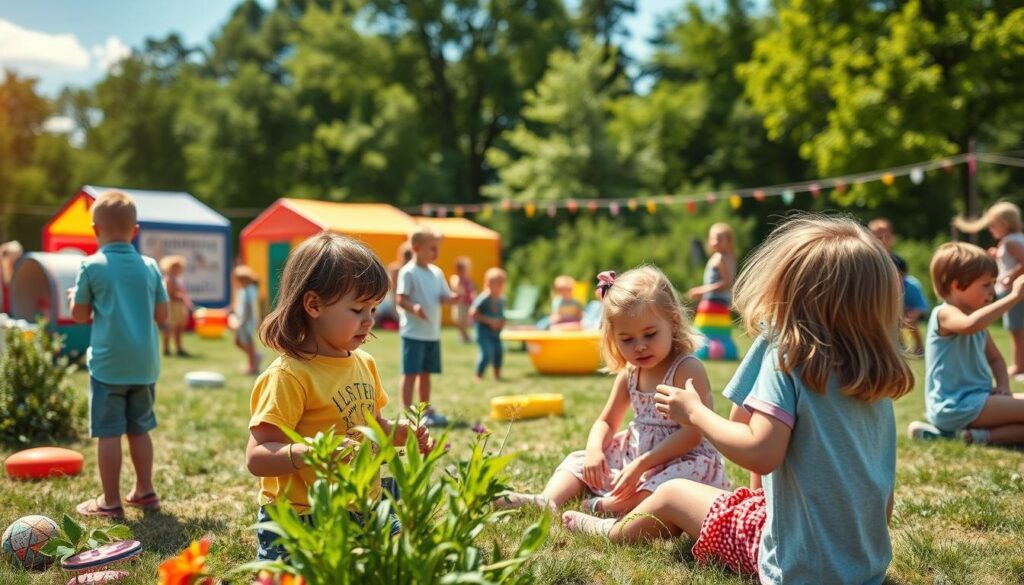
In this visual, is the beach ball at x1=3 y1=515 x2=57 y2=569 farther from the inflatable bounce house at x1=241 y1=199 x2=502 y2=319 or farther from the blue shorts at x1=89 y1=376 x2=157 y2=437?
the inflatable bounce house at x1=241 y1=199 x2=502 y2=319

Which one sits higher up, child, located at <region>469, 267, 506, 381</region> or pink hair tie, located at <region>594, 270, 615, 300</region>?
pink hair tie, located at <region>594, 270, 615, 300</region>

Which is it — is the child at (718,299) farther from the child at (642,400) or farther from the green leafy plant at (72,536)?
the green leafy plant at (72,536)

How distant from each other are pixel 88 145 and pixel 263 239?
26.2 m

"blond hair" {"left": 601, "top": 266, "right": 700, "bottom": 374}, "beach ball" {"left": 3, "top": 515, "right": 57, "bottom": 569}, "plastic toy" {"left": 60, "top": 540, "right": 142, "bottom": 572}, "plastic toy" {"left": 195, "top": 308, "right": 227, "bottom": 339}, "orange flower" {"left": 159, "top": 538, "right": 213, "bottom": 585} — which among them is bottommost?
"plastic toy" {"left": 195, "top": 308, "right": 227, "bottom": 339}

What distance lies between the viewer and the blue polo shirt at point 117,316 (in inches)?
171

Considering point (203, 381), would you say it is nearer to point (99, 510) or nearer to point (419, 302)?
point (419, 302)

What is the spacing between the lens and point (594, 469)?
406 centimetres

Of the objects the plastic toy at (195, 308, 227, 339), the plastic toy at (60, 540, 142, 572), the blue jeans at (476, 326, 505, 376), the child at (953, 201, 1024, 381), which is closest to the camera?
the plastic toy at (60, 540, 142, 572)

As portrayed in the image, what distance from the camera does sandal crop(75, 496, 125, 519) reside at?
4.31m

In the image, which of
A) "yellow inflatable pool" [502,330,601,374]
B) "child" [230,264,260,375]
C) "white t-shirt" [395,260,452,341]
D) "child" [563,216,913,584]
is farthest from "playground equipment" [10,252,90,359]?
"child" [563,216,913,584]

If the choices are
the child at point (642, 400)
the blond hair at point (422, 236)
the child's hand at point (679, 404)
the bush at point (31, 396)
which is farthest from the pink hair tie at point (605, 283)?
the bush at point (31, 396)

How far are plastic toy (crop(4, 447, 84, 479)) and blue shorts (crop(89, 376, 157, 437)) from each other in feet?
3.28

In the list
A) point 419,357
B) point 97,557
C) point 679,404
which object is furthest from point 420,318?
point 679,404

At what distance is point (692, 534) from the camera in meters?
3.41
